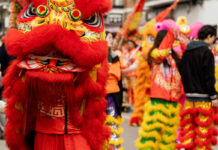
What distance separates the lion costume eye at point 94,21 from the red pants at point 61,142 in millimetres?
941

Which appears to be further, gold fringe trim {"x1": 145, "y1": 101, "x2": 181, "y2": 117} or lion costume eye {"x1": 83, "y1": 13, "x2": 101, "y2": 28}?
gold fringe trim {"x1": 145, "y1": 101, "x2": 181, "y2": 117}

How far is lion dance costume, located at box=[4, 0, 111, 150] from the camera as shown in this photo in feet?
9.79

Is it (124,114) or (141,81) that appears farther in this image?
(124,114)

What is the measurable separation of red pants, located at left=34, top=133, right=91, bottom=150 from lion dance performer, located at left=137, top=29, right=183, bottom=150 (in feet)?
8.94

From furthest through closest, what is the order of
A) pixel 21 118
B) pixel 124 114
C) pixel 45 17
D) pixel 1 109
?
1. pixel 124 114
2. pixel 1 109
3. pixel 21 118
4. pixel 45 17

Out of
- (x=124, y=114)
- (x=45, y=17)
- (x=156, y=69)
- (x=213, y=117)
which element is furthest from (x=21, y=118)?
(x=124, y=114)

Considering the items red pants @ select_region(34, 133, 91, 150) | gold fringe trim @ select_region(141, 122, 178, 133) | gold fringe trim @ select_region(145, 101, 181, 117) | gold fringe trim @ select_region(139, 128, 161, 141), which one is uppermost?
red pants @ select_region(34, 133, 91, 150)

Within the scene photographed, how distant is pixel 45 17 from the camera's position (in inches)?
121

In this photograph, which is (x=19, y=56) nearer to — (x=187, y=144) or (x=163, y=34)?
(x=163, y=34)

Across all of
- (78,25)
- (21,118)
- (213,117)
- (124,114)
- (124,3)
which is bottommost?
(124,114)

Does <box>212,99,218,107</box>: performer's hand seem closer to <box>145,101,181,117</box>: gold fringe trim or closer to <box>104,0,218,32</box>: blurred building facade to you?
<box>145,101,181,117</box>: gold fringe trim

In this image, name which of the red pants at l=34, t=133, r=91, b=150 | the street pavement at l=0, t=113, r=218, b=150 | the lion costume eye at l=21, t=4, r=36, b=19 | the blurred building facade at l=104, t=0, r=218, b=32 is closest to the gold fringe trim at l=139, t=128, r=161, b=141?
the street pavement at l=0, t=113, r=218, b=150

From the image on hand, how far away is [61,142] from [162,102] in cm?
289

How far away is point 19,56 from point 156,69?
122 inches
